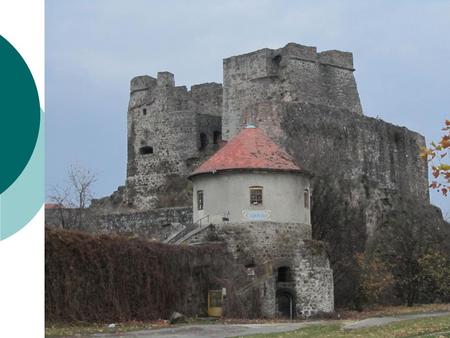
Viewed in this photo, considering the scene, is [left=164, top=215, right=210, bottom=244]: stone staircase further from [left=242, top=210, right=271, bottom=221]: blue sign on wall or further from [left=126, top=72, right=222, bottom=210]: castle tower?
[left=126, top=72, right=222, bottom=210]: castle tower

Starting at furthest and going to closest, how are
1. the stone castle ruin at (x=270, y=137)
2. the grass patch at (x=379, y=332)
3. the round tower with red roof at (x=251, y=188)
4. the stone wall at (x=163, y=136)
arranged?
the stone wall at (x=163, y=136), the stone castle ruin at (x=270, y=137), the round tower with red roof at (x=251, y=188), the grass patch at (x=379, y=332)

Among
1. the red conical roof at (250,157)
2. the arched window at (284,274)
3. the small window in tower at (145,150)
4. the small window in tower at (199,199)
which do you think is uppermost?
the small window in tower at (145,150)

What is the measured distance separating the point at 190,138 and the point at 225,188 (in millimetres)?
24717

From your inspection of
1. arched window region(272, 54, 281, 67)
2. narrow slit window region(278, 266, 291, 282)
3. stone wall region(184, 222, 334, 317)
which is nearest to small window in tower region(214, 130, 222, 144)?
arched window region(272, 54, 281, 67)

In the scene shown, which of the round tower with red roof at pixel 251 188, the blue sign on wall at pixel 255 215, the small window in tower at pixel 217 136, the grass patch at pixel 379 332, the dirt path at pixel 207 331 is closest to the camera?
the grass patch at pixel 379 332

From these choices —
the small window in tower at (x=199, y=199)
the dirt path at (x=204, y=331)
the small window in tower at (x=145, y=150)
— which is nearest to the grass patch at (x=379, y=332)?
the dirt path at (x=204, y=331)

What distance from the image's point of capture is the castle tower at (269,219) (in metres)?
37.8

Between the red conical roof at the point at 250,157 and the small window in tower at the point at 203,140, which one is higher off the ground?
the small window in tower at the point at 203,140

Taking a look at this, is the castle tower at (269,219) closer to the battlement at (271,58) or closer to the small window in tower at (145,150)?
the battlement at (271,58)

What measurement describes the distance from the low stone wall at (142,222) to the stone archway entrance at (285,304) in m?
11.1

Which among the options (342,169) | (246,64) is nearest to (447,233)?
(342,169)

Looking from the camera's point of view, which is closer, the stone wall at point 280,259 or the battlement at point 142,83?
the stone wall at point 280,259

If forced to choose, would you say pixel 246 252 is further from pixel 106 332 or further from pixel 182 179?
pixel 182 179

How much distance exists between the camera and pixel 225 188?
129 feet
